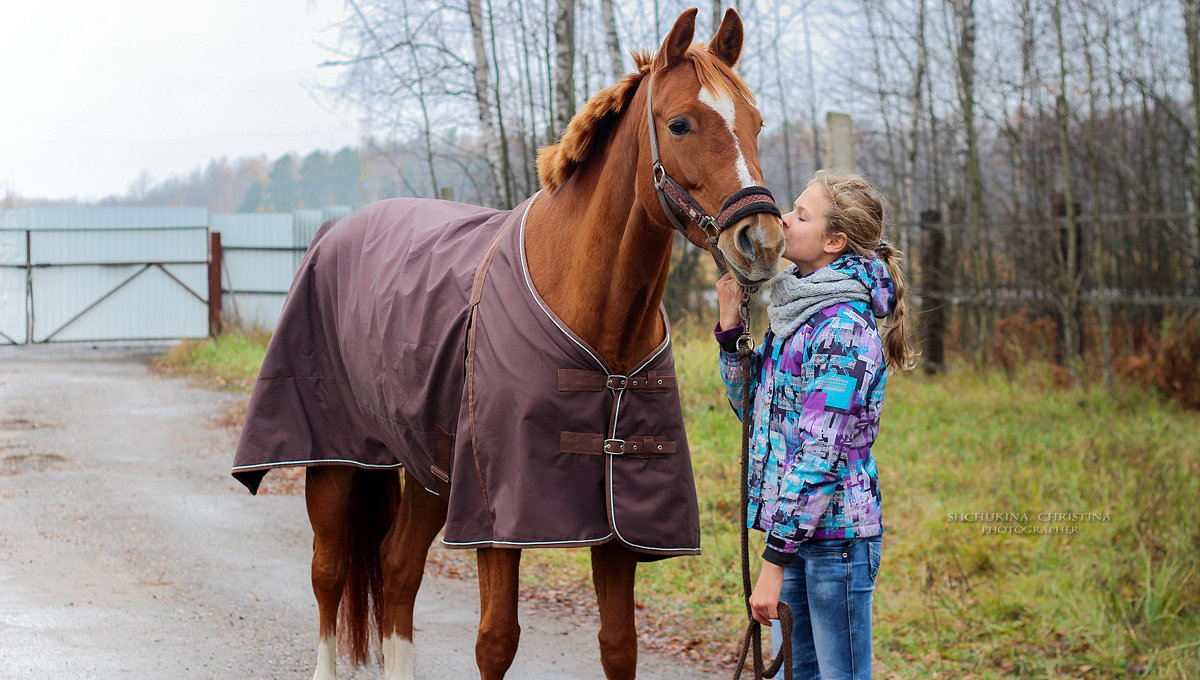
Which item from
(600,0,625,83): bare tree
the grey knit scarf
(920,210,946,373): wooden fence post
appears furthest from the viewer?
(920,210,946,373): wooden fence post

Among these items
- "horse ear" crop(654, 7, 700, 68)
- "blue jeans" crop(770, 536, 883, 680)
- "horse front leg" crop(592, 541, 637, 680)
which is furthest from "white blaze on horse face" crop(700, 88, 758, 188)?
"horse front leg" crop(592, 541, 637, 680)

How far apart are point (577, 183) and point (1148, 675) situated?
10.2 ft

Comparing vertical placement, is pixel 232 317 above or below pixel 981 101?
below

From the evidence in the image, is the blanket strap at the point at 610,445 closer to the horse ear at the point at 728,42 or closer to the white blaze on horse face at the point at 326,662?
the horse ear at the point at 728,42

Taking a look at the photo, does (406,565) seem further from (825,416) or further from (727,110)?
(727,110)

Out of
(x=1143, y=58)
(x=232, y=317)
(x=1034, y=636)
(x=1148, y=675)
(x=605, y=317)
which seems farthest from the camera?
(x=232, y=317)

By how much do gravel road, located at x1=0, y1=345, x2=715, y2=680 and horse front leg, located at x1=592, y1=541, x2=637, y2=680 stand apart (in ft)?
4.42

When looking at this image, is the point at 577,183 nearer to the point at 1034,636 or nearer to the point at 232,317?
the point at 1034,636

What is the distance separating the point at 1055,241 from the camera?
9.87 metres

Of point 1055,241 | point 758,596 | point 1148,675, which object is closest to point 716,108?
point 758,596

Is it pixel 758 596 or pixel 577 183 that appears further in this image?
pixel 577 183

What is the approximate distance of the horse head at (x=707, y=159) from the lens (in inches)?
89.7

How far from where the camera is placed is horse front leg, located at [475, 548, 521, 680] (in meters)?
2.79

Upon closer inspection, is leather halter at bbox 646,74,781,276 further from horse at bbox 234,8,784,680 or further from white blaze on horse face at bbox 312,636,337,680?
white blaze on horse face at bbox 312,636,337,680
